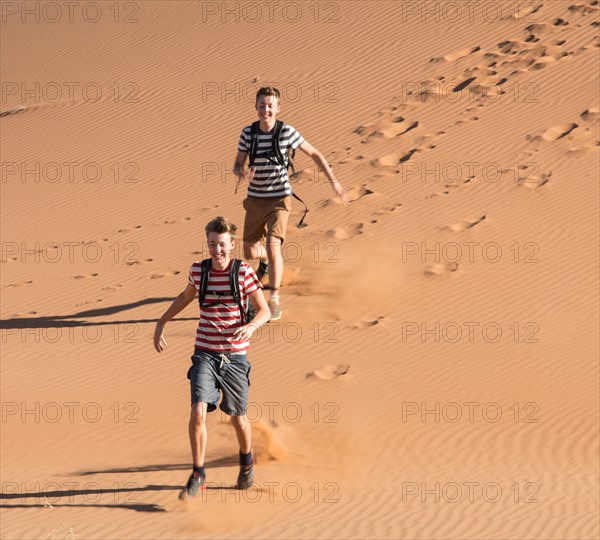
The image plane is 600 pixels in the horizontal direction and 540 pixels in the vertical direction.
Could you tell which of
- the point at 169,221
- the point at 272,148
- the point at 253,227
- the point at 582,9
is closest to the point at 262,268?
the point at 253,227

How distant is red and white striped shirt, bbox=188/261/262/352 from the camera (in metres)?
6.09

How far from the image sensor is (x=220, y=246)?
597 cm

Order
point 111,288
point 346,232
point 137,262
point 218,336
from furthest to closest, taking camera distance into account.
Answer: point 137,262 < point 346,232 < point 111,288 < point 218,336

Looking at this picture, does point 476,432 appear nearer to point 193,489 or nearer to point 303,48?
point 193,489

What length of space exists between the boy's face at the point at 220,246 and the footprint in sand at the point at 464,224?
676cm

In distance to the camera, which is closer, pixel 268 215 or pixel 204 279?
pixel 204 279

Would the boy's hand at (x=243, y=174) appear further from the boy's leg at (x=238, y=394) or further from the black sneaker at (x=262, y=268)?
the boy's leg at (x=238, y=394)

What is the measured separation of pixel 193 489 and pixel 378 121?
12.2m

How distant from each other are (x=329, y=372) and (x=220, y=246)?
12.1 feet

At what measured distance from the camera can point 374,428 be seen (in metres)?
8.30

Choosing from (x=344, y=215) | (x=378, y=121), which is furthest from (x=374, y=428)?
(x=378, y=121)

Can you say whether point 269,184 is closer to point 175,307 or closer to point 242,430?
point 175,307

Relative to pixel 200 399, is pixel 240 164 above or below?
above

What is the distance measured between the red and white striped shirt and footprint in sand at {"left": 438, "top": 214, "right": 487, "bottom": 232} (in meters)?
6.61
